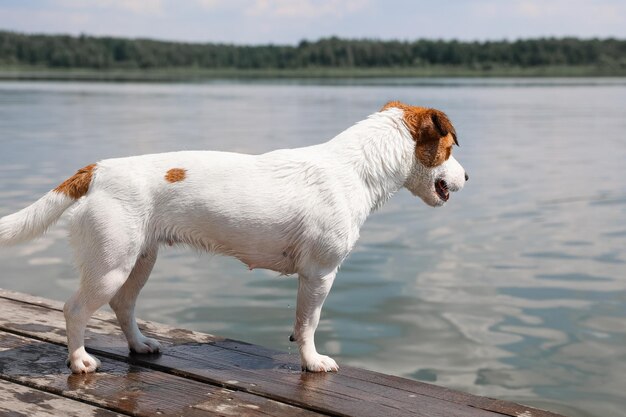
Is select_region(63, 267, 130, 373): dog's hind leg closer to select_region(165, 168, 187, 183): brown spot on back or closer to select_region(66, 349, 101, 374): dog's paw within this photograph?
select_region(66, 349, 101, 374): dog's paw

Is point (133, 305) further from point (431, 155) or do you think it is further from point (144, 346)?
point (431, 155)

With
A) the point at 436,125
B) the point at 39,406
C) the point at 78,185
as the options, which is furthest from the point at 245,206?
the point at 39,406

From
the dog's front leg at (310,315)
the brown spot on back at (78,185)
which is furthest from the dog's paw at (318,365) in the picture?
the brown spot on back at (78,185)

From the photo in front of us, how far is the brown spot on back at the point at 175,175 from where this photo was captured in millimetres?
4145

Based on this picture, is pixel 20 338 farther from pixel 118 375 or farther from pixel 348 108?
pixel 348 108

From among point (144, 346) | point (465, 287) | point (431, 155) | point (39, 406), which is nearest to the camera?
point (39, 406)

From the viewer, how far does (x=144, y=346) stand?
4.69 meters

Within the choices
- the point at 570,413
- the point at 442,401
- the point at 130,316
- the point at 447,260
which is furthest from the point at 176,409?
the point at 447,260

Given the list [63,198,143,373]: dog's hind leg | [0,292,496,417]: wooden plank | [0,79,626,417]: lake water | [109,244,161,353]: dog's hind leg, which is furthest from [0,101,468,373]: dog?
[0,79,626,417]: lake water

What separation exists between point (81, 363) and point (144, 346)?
17.7 inches

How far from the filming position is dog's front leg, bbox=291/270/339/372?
14.0ft

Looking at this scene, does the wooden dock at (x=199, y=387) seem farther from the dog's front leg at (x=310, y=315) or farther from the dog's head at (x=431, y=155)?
the dog's head at (x=431, y=155)

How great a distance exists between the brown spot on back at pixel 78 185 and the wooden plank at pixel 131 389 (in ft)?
3.09

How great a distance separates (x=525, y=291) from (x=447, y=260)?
1432 millimetres
